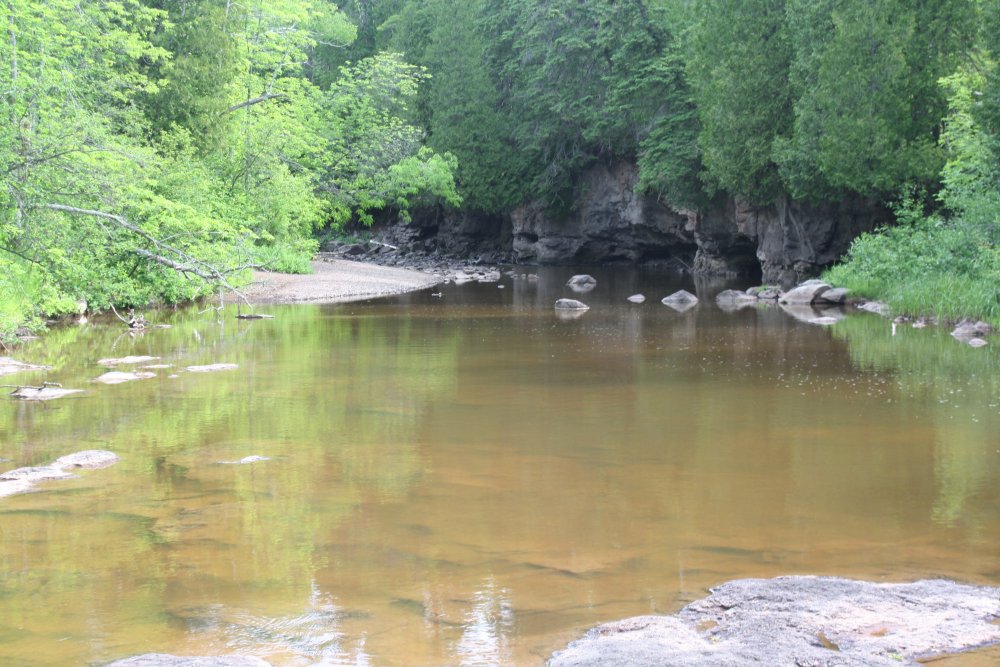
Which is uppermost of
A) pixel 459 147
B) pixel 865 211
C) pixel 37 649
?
pixel 459 147

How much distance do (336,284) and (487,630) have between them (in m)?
25.7

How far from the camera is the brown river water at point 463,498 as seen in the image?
195 inches

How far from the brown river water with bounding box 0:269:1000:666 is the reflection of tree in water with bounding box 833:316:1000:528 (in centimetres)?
5

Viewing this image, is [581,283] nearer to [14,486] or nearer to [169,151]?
[169,151]

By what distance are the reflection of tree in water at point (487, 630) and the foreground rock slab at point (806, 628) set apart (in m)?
0.29

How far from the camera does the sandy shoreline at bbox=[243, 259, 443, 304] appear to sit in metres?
26.7

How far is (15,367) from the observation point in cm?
1305

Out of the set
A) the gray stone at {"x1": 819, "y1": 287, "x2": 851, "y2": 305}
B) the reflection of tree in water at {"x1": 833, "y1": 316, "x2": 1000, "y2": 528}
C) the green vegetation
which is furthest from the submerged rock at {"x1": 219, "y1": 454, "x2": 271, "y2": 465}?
the gray stone at {"x1": 819, "y1": 287, "x2": 851, "y2": 305}

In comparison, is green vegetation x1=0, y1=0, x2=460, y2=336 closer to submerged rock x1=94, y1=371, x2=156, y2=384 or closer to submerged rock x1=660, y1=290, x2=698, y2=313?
submerged rock x1=94, y1=371, x2=156, y2=384

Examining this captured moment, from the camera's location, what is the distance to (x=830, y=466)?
25.7ft

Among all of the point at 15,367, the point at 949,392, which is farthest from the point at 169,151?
the point at 949,392

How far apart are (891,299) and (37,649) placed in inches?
769

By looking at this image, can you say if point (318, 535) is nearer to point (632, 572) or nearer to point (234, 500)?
point (234, 500)

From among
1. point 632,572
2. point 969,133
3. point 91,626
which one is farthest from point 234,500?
point 969,133
